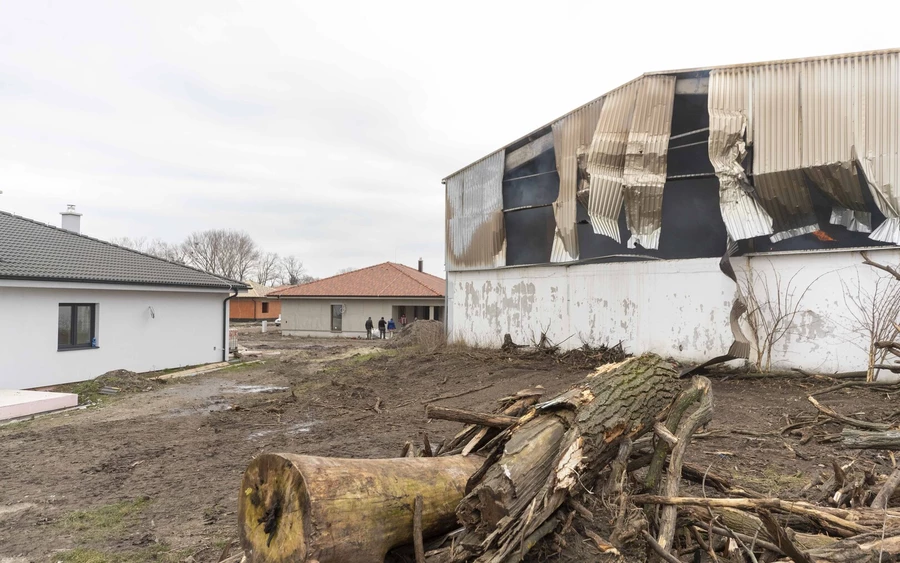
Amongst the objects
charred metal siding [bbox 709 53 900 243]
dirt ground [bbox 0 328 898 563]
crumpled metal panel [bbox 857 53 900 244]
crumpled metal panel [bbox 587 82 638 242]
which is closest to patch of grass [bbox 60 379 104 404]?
dirt ground [bbox 0 328 898 563]

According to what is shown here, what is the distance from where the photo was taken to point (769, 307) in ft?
Result: 42.0

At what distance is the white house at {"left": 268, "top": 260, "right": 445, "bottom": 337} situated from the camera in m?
36.5

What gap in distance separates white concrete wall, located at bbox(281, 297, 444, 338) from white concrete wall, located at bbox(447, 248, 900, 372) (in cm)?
1803

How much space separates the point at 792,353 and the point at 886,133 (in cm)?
503

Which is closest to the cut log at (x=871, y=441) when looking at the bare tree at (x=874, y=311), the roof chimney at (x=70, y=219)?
the bare tree at (x=874, y=311)

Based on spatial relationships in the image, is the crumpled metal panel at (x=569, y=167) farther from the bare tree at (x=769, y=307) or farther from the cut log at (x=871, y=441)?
the cut log at (x=871, y=441)

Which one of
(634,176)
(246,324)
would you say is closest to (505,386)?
(634,176)

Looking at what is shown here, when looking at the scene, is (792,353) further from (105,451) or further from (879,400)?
(105,451)

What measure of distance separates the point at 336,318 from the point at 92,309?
21922 millimetres

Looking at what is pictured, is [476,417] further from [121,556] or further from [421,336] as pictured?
[421,336]

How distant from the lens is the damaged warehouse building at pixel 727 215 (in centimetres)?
1184

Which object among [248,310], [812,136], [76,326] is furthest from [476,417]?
[248,310]

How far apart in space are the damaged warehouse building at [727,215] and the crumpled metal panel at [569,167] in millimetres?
44

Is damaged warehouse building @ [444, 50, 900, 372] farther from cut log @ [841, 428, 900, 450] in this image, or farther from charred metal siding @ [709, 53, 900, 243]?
cut log @ [841, 428, 900, 450]
